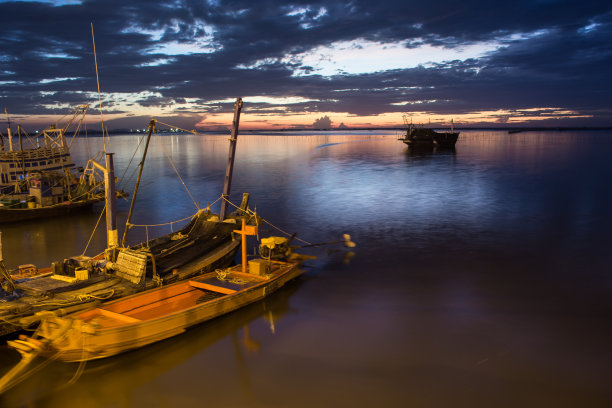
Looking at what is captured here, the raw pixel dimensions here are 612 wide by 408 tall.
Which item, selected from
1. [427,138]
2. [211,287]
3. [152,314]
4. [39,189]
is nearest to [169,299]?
[152,314]

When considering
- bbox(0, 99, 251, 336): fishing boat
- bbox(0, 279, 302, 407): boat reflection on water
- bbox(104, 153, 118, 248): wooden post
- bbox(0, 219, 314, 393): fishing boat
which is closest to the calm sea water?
bbox(0, 279, 302, 407): boat reflection on water

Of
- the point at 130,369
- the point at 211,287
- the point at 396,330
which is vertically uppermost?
the point at 211,287

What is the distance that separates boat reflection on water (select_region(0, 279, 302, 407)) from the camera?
10828mm

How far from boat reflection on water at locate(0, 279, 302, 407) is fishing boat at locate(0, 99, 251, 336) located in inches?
68.9

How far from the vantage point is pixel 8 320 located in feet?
38.5

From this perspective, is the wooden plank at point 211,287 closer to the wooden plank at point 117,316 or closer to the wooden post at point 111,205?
the wooden plank at point 117,316

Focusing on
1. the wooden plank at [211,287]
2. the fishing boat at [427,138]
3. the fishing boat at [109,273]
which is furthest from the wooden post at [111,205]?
the fishing boat at [427,138]

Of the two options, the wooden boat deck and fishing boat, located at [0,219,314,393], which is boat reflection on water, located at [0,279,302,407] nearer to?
fishing boat, located at [0,219,314,393]

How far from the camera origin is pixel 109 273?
1491 centimetres

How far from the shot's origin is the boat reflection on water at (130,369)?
35.5 ft

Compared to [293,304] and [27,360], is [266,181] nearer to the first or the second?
[293,304]

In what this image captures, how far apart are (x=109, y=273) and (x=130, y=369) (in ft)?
14.2

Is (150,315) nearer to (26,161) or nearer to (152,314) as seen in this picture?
(152,314)

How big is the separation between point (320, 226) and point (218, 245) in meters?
12.9
